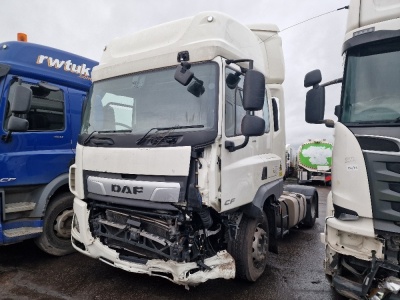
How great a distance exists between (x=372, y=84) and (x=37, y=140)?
4.40 m

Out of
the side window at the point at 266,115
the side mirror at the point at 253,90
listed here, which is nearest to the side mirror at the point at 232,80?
the side mirror at the point at 253,90

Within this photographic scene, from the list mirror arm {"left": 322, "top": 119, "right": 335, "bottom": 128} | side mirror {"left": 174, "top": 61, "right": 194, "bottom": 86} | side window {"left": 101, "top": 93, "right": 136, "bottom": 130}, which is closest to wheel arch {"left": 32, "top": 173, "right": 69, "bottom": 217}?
side window {"left": 101, "top": 93, "right": 136, "bottom": 130}

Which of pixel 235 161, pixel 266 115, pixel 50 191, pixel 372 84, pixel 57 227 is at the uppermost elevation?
pixel 372 84

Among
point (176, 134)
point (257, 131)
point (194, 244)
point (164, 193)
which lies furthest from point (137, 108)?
point (194, 244)

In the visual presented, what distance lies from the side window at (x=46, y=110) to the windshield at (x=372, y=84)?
4.14 m

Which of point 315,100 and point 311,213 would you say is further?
point 311,213

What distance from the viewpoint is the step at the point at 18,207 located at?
3.97 metres

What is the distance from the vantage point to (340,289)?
8.85 ft

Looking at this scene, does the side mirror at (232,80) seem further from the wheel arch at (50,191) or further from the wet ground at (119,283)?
the wheel arch at (50,191)

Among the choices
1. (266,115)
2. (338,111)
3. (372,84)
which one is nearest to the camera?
(372,84)

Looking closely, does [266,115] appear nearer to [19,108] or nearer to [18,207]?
[19,108]

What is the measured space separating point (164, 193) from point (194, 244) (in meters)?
0.61

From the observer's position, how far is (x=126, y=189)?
3.15 meters

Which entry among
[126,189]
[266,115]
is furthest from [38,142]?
[266,115]
